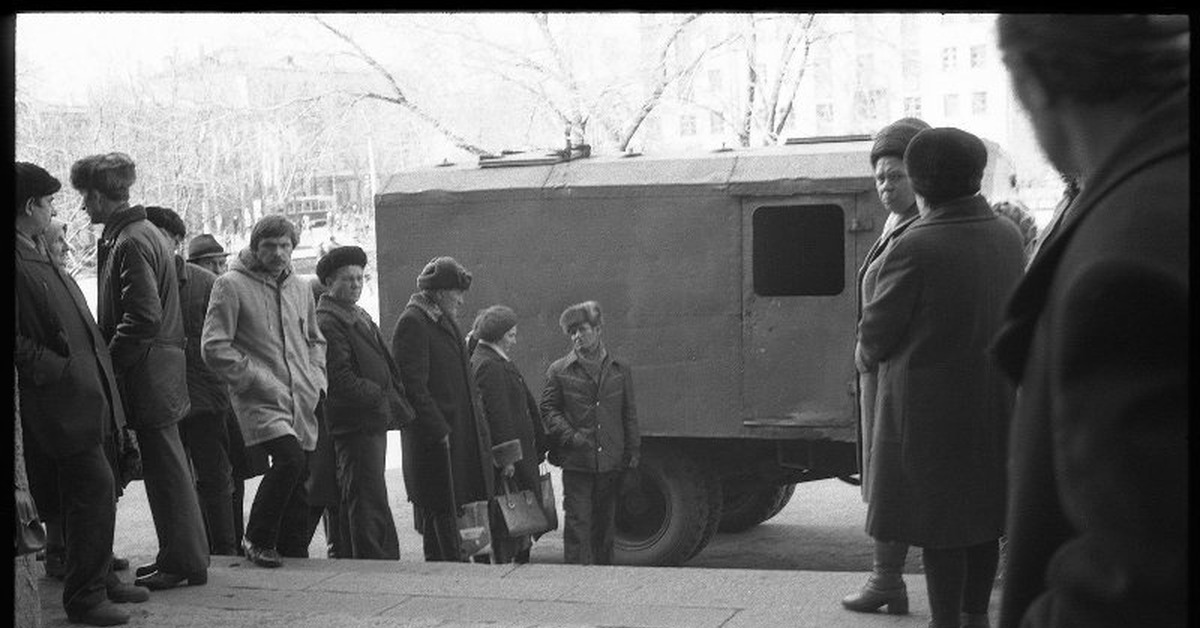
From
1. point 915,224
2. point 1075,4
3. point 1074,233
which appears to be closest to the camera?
point 1074,233

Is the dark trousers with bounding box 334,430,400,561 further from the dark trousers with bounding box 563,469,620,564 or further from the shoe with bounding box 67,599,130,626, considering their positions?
the shoe with bounding box 67,599,130,626

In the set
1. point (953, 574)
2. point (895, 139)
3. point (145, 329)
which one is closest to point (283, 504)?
point (145, 329)

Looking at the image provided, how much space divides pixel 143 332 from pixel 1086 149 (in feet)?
15.2

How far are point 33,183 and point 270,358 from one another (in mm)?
1425

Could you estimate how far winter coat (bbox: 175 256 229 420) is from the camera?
24.2 ft

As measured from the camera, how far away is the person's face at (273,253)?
6.75m

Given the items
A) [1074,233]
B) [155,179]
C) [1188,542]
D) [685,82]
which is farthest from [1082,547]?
[155,179]

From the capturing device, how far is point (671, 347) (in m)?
9.14

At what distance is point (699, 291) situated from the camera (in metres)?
9.07

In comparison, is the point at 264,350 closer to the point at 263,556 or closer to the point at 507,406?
the point at 263,556

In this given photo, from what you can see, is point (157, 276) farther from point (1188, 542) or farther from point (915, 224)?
point (1188, 542)

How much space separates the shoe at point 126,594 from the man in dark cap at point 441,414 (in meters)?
1.60

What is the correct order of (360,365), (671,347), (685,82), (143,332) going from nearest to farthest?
(143,332) < (360,365) < (671,347) < (685,82)

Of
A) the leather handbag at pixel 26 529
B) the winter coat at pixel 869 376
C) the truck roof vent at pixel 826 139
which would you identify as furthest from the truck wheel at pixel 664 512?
the leather handbag at pixel 26 529
